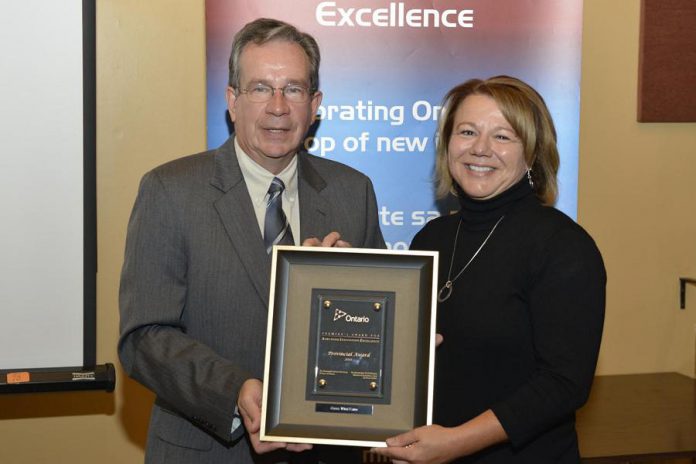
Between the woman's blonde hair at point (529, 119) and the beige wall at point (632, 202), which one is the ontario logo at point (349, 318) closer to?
the woman's blonde hair at point (529, 119)

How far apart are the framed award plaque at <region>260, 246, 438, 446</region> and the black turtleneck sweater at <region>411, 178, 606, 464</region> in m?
0.27

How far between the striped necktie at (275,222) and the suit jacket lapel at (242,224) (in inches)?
1.8

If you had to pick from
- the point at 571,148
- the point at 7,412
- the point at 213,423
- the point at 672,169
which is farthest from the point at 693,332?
the point at 7,412

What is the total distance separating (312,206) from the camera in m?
2.53

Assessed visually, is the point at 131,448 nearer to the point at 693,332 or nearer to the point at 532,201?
the point at 532,201

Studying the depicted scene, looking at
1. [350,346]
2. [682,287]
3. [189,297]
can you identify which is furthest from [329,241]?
[682,287]

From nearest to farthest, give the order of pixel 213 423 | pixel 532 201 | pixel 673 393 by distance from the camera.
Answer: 1. pixel 213 423
2. pixel 532 201
3. pixel 673 393

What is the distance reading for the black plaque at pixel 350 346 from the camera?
2139 millimetres

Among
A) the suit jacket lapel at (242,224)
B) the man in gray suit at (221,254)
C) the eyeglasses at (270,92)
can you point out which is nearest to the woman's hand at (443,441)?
the man in gray suit at (221,254)

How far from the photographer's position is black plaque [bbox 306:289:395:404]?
214cm

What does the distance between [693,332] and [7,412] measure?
327cm

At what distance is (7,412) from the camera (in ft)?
12.4

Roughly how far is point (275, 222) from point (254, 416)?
1.88 feet

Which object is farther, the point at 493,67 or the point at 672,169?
the point at 672,169
